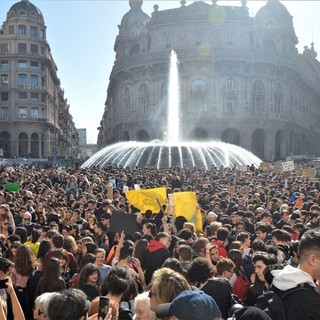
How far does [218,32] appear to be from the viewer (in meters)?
71.9

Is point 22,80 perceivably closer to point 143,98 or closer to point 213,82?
point 143,98

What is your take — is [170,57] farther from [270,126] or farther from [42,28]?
[42,28]

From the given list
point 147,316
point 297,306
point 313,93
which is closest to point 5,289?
point 147,316

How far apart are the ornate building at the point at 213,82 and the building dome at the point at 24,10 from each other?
1854 cm

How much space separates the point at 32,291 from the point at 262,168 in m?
27.5

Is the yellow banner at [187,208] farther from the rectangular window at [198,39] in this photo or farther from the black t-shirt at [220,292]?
the rectangular window at [198,39]

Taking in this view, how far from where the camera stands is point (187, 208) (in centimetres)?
1283

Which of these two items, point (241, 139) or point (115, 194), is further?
point (241, 139)

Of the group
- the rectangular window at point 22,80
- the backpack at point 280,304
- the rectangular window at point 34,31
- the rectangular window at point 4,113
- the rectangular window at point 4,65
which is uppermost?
the rectangular window at point 34,31

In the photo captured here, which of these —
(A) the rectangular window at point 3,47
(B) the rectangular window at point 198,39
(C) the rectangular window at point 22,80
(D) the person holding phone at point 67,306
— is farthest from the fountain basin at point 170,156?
(A) the rectangular window at point 3,47

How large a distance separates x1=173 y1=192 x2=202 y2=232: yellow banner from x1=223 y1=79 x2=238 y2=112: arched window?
56747 mm

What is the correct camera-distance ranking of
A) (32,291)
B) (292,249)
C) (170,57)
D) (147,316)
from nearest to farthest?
(147,316) → (32,291) → (292,249) → (170,57)

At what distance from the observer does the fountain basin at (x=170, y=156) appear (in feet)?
133

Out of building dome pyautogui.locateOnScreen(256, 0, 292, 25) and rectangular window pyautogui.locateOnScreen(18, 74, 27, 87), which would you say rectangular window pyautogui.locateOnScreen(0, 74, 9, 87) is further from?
building dome pyautogui.locateOnScreen(256, 0, 292, 25)
